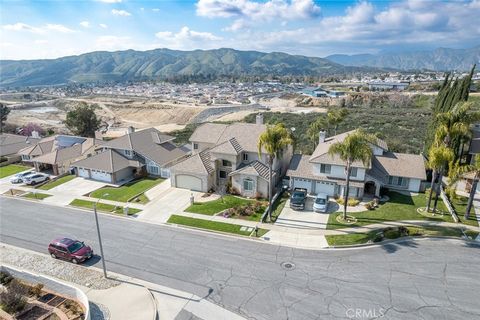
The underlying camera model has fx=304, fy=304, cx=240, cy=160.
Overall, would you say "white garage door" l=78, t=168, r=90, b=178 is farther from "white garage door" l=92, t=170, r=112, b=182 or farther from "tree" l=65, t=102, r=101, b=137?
"tree" l=65, t=102, r=101, b=137

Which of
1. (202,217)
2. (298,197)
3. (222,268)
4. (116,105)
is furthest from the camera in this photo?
(116,105)

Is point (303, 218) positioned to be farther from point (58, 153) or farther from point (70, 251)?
point (58, 153)

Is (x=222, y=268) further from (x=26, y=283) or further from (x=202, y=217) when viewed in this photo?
(x=26, y=283)

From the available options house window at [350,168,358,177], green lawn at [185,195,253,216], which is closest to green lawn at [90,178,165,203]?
green lawn at [185,195,253,216]

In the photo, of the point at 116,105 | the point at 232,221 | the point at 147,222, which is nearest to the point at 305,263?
the point at 232,221

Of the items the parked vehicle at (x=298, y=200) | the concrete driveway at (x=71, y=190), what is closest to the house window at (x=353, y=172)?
the parked vehicle at (x=298, y=200)

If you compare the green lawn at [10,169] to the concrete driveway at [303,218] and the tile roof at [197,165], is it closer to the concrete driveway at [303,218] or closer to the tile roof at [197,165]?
the tile roof at [197,165]
